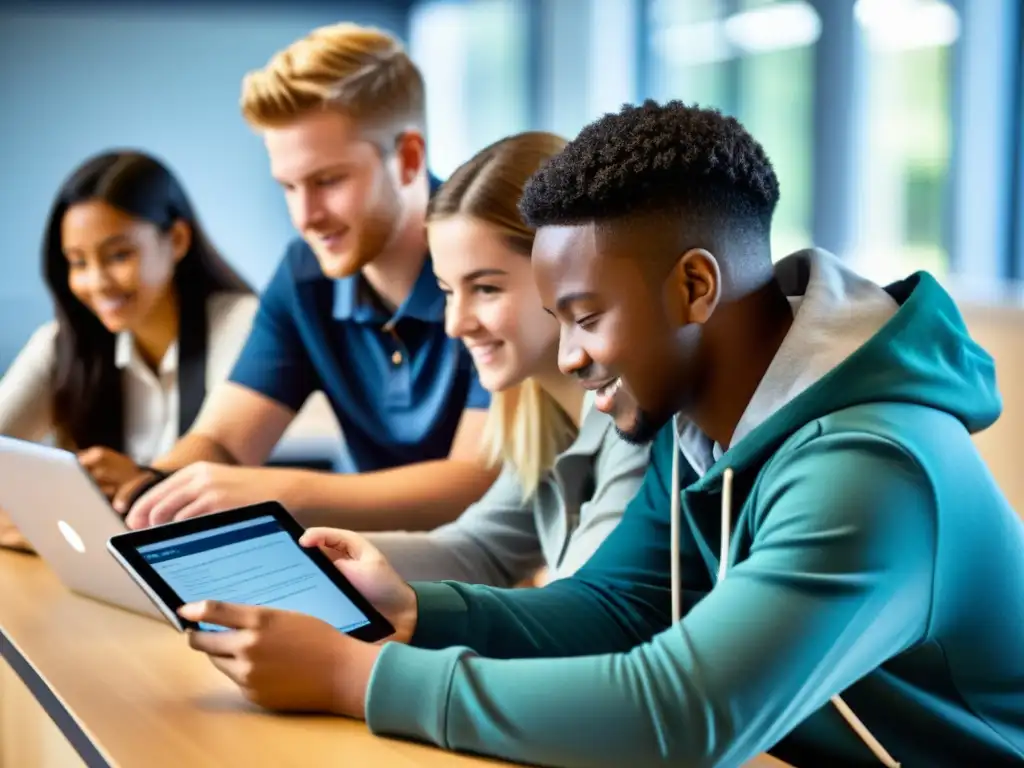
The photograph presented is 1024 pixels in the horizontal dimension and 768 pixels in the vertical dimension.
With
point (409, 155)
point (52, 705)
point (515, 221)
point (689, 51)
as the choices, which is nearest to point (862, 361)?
point (515, 221)

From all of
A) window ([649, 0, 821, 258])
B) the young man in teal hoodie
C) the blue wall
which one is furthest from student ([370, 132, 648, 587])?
the blue wall

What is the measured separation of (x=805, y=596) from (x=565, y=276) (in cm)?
27

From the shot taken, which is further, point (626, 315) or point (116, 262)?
point (116, 262)

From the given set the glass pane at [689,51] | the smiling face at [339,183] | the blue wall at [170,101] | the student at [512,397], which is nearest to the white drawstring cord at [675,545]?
the student at [512,397]

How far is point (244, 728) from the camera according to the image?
0.84 meters

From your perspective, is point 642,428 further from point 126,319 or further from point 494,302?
point 126,319

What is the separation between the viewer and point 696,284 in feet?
2.73

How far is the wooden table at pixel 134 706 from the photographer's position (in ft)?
2.62

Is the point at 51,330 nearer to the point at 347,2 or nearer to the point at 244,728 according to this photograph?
the point at 244,728

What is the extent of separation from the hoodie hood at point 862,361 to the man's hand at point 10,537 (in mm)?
926

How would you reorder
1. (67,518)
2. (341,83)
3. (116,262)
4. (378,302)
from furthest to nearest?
(116,262) < (378,302) < (341,83) < (67,518)

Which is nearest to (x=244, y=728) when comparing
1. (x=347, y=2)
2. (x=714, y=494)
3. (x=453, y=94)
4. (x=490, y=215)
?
(x=714, y=494)

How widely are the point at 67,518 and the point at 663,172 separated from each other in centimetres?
69

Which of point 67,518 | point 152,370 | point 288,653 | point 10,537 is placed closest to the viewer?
point 288,653
